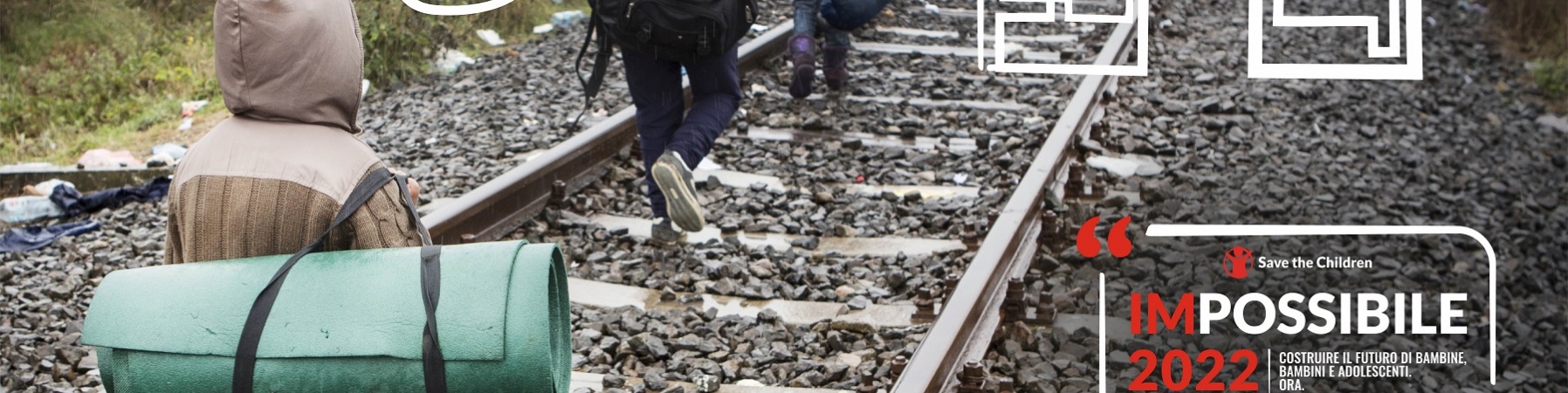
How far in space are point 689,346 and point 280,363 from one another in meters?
2.22

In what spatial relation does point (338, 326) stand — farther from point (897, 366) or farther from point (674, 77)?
point (674, 77)

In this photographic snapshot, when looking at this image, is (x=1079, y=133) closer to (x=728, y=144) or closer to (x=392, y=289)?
(x=728, y=144)

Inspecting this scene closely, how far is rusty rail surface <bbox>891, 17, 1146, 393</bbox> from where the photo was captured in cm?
396

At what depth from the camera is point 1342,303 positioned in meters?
4.94

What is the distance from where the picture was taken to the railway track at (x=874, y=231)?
4344 millimetres

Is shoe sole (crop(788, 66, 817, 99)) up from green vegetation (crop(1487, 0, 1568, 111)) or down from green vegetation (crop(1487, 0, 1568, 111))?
up

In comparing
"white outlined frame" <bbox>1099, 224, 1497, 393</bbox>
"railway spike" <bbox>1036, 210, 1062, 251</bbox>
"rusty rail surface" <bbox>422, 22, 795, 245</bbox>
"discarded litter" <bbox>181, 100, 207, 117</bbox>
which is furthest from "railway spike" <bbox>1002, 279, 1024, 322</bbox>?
"discarded litter" <bbox>181, 100, 207, 117</bbox>

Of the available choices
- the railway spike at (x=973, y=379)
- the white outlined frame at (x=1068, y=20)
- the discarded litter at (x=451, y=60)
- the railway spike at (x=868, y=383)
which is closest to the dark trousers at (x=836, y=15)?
the white outlined frame at (x=1068, y=20)

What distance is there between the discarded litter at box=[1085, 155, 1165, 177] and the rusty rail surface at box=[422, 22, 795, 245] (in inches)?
82.8

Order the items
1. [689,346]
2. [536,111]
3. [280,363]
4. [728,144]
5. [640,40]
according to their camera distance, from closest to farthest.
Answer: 1. [280,363]
2. [689,346]
3. [640,40]
4. [728,144]
5. [536,111]

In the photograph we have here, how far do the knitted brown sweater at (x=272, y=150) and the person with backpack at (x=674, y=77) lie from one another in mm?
2662

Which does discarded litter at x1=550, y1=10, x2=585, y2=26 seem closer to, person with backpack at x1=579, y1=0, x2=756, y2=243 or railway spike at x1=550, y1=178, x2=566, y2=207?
railway spike at x1=550, y1=178, x2=566, y2=207

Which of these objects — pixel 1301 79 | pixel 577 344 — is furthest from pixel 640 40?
pixel 1301 79

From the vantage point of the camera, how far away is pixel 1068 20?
10.9 meters
